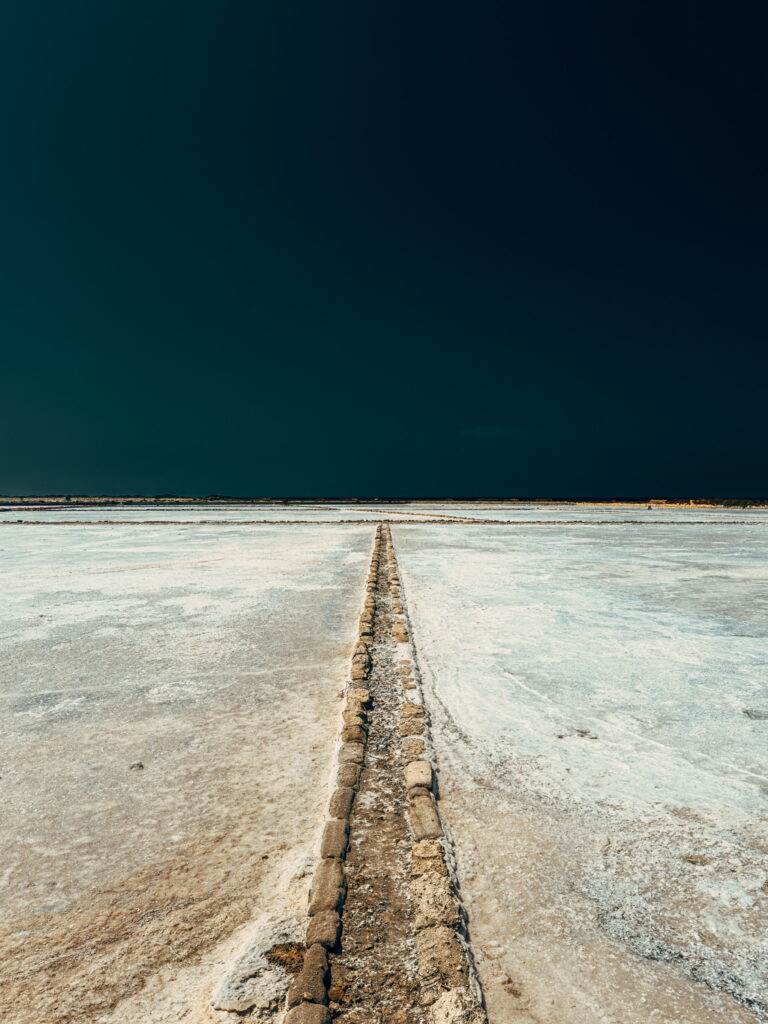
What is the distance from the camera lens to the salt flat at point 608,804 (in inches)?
70.3

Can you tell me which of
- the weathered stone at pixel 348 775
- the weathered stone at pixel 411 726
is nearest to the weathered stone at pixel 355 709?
the weathered stone at pixel 411 726

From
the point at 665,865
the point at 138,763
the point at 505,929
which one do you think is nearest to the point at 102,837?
the point at 138,763

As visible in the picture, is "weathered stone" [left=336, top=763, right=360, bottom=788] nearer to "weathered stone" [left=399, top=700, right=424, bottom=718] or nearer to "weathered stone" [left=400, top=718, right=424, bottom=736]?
"weathered stone" [left=400, top=718, right=424, bottom=736]

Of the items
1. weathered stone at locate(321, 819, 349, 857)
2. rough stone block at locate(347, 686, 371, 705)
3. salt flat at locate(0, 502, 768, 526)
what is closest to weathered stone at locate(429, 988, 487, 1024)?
weathered stone at locate(321, 819, 349, 857)

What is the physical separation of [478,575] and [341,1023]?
8807 millimetres

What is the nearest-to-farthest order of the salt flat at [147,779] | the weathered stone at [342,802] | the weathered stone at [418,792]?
the salt flat at [147,779], the weathered stone at [342,802], the weathered stone at [418,792]

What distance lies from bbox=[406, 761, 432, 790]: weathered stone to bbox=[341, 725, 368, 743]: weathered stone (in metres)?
0.40

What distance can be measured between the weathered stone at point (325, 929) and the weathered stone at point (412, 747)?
1280mm

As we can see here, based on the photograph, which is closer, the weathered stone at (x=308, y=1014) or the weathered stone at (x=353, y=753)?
the weathered stone at (x=308, y=1014)

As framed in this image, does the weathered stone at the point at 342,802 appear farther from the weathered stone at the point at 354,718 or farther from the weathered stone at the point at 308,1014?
the weathered stone at the point at 308,1014

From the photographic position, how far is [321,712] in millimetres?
3941

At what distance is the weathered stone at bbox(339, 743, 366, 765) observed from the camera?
3162 mm

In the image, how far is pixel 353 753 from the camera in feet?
10.6

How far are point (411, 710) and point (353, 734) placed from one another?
554 mm
